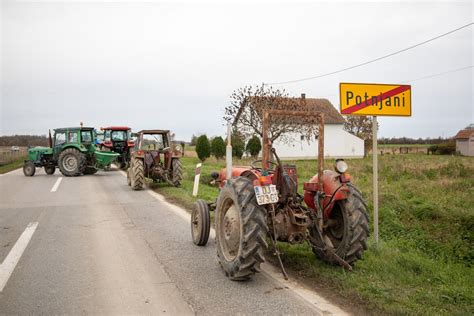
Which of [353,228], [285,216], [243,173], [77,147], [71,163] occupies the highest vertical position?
[77,147]

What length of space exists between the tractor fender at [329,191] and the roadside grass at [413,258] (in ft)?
2.50

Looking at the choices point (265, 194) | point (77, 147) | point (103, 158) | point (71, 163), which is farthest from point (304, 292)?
point (77, 147)

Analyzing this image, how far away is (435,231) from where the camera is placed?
8.09m

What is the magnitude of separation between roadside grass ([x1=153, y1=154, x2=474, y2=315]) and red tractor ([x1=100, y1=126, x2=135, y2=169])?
12.9 m

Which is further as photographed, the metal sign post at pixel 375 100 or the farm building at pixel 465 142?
the farm building at pixel 465 142

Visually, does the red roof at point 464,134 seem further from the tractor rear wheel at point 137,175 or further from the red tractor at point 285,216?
the red tractor at point 285,216

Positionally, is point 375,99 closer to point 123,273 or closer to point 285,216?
point 285,216

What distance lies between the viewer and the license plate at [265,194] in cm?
475

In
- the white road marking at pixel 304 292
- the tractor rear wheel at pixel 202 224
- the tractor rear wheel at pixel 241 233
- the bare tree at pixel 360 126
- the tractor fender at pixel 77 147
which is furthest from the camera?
the bare tree at pixel 360 126

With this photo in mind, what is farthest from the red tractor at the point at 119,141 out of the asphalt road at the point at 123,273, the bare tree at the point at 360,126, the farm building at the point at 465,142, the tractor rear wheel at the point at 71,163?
the farm building at the point at 465,142

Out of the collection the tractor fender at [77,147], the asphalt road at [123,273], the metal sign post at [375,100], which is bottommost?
the asphalt road at [123,273]

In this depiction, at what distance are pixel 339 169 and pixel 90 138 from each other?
1836 cm

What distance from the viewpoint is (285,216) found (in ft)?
16.9

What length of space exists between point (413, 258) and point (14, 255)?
590cm
